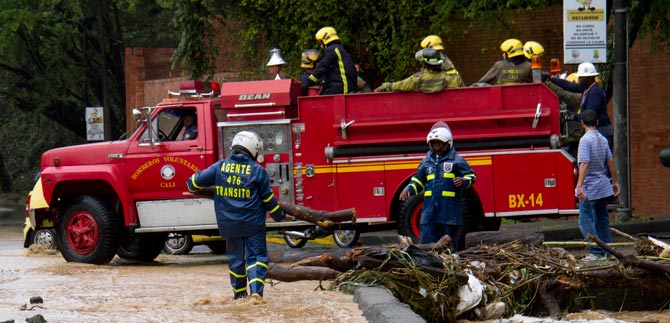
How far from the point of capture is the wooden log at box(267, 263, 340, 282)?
36.1ft

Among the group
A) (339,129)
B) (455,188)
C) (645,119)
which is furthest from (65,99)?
(455,188)

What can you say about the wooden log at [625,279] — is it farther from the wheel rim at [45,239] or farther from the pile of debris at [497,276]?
the wheel rim at [45,239]

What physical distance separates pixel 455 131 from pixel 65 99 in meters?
24.8

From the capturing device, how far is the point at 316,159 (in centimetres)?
1538

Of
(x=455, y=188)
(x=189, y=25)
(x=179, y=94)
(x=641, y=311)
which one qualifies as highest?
(x=189, y=25)

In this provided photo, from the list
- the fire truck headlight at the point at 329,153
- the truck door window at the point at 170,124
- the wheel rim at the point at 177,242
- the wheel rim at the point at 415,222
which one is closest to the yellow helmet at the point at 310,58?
the fire truck headlight at the point at 329,153

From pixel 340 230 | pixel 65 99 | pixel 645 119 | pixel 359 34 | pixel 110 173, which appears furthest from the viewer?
pixel 65 99

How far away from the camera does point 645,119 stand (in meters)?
22.2

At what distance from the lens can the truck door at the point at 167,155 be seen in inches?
619

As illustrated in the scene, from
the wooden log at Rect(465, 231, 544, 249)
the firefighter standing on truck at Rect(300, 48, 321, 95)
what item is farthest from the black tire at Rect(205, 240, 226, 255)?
the wooden log at Rect(465, 231, 544, 249)

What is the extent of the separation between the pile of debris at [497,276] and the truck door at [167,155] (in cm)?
461

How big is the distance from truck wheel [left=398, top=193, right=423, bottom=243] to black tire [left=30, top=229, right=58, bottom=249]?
622 centimetres

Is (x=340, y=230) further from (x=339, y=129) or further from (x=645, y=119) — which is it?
(x=645, y=119)

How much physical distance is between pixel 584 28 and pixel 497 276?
264 inches
